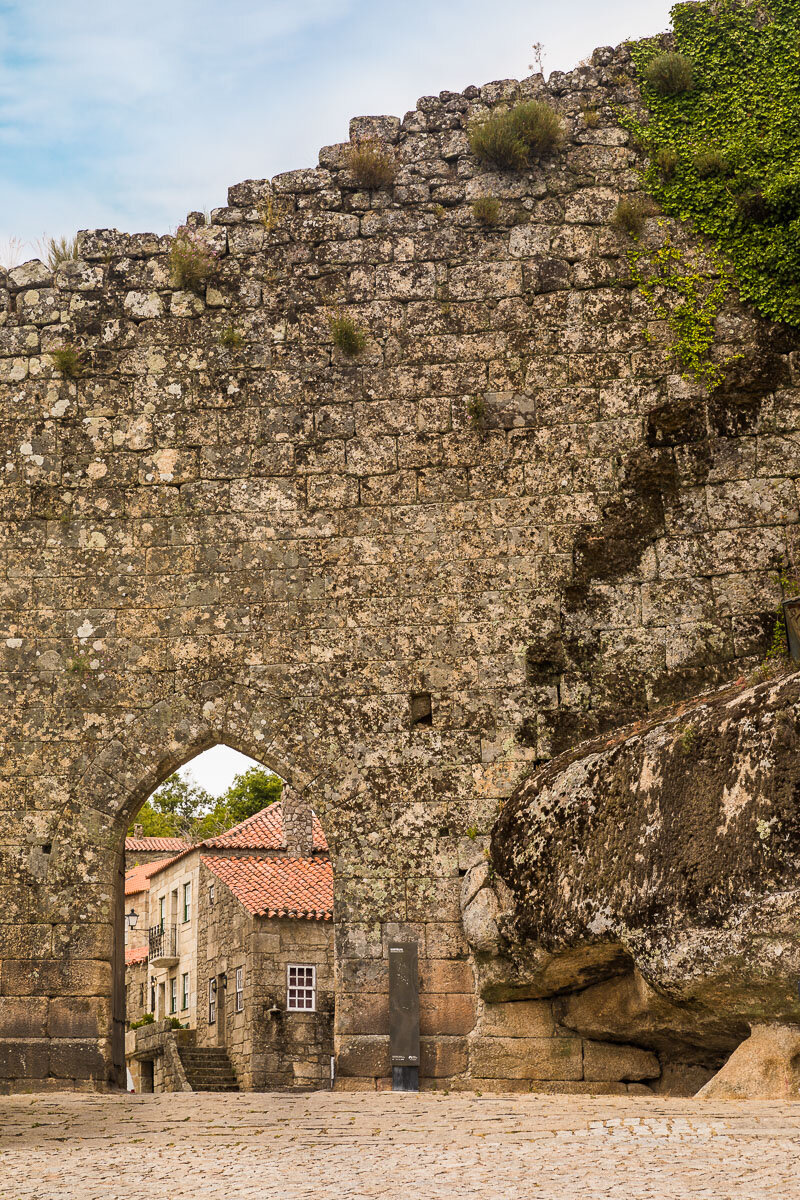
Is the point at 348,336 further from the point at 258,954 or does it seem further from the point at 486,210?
the point at 258,954

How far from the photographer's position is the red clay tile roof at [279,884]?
75.9 feet

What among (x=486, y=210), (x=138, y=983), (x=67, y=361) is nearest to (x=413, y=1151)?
(x=67, y=361)

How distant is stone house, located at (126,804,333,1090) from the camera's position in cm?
2270

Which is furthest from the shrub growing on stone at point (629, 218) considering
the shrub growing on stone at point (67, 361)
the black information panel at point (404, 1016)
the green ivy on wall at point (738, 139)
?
the black information panel at point (404, 1016)

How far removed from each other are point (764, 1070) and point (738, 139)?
7.02 m

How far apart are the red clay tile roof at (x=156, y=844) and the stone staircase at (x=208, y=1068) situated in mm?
12640

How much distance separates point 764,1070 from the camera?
7.32 meters

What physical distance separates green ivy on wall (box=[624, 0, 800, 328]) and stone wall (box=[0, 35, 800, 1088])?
10.2 inches

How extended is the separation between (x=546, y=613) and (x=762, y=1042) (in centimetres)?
378

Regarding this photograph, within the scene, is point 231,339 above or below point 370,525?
above

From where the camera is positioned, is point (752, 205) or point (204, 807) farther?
point (204, 807)

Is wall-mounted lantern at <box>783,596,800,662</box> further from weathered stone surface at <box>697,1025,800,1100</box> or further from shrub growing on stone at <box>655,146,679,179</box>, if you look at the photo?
shrub growing on stone at <box>655,146,679,179</box>

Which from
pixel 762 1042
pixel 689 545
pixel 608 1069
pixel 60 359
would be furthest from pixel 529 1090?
pixel 60 359

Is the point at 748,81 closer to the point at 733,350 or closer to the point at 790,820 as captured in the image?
the point at 733,350
